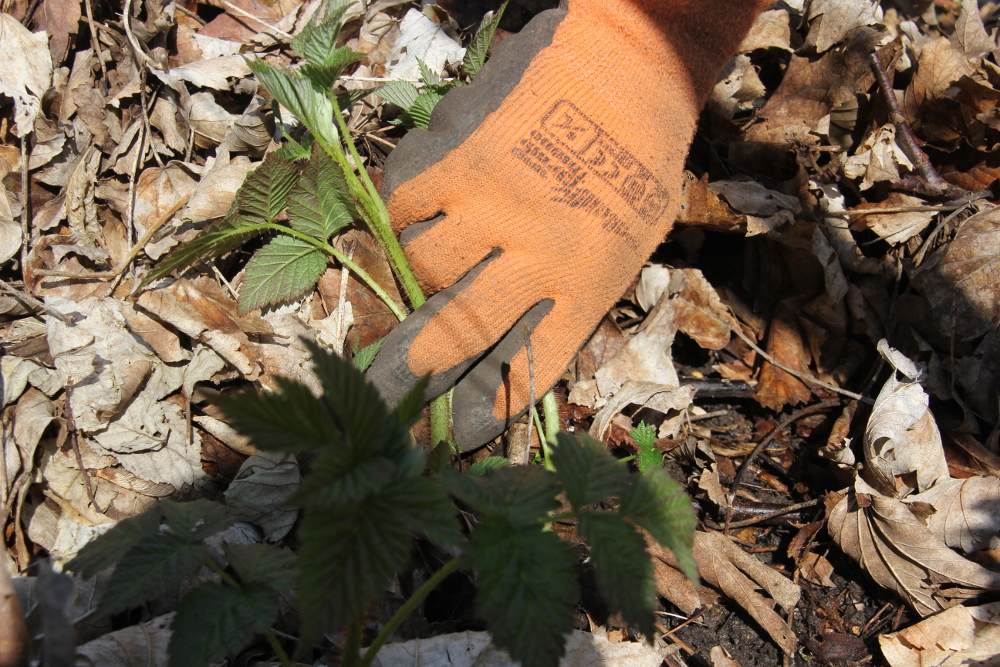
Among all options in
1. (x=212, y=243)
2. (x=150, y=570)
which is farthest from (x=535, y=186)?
(x=150, y=570)

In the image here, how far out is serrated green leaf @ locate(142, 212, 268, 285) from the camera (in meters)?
1.79

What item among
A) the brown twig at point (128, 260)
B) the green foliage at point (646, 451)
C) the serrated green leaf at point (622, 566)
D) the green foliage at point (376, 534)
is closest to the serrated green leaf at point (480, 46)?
the brown twig at point (128, 260)

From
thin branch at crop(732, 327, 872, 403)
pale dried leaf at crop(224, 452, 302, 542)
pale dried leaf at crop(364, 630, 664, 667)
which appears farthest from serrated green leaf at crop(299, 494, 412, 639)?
thin branch at crop(732, 327, 872, 403)

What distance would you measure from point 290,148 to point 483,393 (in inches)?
42.4

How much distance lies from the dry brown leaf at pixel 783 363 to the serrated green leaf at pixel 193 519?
210 centimetres

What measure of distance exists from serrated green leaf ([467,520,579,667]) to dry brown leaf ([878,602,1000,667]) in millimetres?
1493

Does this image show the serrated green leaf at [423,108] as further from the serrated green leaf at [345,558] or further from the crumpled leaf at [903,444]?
the crumpled leaf at [903,444]

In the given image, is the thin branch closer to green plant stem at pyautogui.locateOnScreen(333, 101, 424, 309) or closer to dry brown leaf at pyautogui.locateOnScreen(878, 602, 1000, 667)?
dry brown leaf at pyautogui.locateOnScreen(878, 602, 1000, 667)

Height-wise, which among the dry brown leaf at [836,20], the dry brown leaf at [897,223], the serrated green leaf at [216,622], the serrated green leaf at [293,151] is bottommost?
the serrated green leaf at [216,622]

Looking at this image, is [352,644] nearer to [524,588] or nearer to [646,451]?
[524,588]

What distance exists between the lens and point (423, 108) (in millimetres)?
2229

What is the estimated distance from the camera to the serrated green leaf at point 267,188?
6.23 ft

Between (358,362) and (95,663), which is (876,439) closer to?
(358,362)

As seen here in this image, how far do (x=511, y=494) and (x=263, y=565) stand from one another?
0.58 metres
